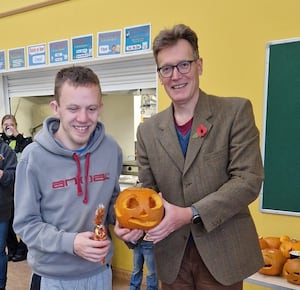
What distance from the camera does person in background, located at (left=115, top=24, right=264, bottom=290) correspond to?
1106 millimetres

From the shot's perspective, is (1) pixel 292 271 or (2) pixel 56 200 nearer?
(2) pixel 56 200

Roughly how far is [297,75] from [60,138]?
161 centimetres

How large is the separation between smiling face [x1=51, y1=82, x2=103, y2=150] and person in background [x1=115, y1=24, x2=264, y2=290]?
0.84ft

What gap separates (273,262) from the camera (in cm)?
191

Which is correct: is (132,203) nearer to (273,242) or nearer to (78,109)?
(78,109)

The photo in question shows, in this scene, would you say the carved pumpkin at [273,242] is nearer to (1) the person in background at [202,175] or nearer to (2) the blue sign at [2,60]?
(1) the person in background at [202,175]

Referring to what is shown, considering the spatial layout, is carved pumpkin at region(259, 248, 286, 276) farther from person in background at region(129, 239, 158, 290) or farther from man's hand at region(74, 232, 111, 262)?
man's hand at region(74, 232, 111, 262)

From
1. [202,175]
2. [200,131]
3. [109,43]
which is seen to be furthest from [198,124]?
[109,43]

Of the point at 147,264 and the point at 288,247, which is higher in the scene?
the point at 288,247

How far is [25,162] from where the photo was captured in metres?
1.09

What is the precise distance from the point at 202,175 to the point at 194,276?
0.39 meters

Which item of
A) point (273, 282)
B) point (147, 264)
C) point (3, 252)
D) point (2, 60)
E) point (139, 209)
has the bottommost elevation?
point (147, 264)

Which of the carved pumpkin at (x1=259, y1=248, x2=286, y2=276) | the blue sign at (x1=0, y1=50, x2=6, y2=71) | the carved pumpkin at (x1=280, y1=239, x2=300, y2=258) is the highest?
the blue sign at (x1=0, y1=50, x2=6, y2=71)

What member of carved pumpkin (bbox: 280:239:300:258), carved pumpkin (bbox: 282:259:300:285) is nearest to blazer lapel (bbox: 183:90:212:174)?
carved pumpkin (bbox: 282:259:300:285)
